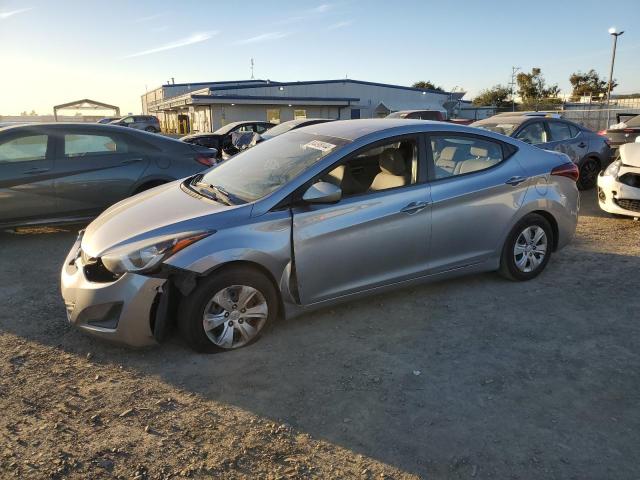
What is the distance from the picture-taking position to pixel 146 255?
3.41 m

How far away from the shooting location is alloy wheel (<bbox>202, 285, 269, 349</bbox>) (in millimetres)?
3533

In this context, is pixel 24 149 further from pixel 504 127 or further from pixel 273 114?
pixel 273 114

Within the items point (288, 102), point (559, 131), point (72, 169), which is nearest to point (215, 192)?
point (72, 169)

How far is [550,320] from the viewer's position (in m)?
4.15

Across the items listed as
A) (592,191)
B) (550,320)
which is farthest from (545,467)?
(592,191)

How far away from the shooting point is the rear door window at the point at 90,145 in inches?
257

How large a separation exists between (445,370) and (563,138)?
24.2ft

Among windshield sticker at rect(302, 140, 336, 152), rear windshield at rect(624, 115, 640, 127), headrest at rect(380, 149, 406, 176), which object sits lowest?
Answer: headrest at rect(380, 149, 406, 176)

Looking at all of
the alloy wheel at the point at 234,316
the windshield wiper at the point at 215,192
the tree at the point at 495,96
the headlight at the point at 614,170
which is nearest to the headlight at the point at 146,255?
the alloy wheel at the point at 234,316

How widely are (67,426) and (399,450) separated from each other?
1.83 meters

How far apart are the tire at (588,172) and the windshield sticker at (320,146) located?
720 cm

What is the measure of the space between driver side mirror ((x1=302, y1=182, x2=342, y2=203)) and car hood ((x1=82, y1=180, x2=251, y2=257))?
0.44 metres

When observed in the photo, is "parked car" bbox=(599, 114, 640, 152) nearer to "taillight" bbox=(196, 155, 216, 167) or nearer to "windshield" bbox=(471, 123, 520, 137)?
"windshield" bbox=(471, 123, 520, 137)

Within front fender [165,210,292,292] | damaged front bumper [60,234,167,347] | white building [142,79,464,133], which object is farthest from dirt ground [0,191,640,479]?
white building [142,79,464,133]
